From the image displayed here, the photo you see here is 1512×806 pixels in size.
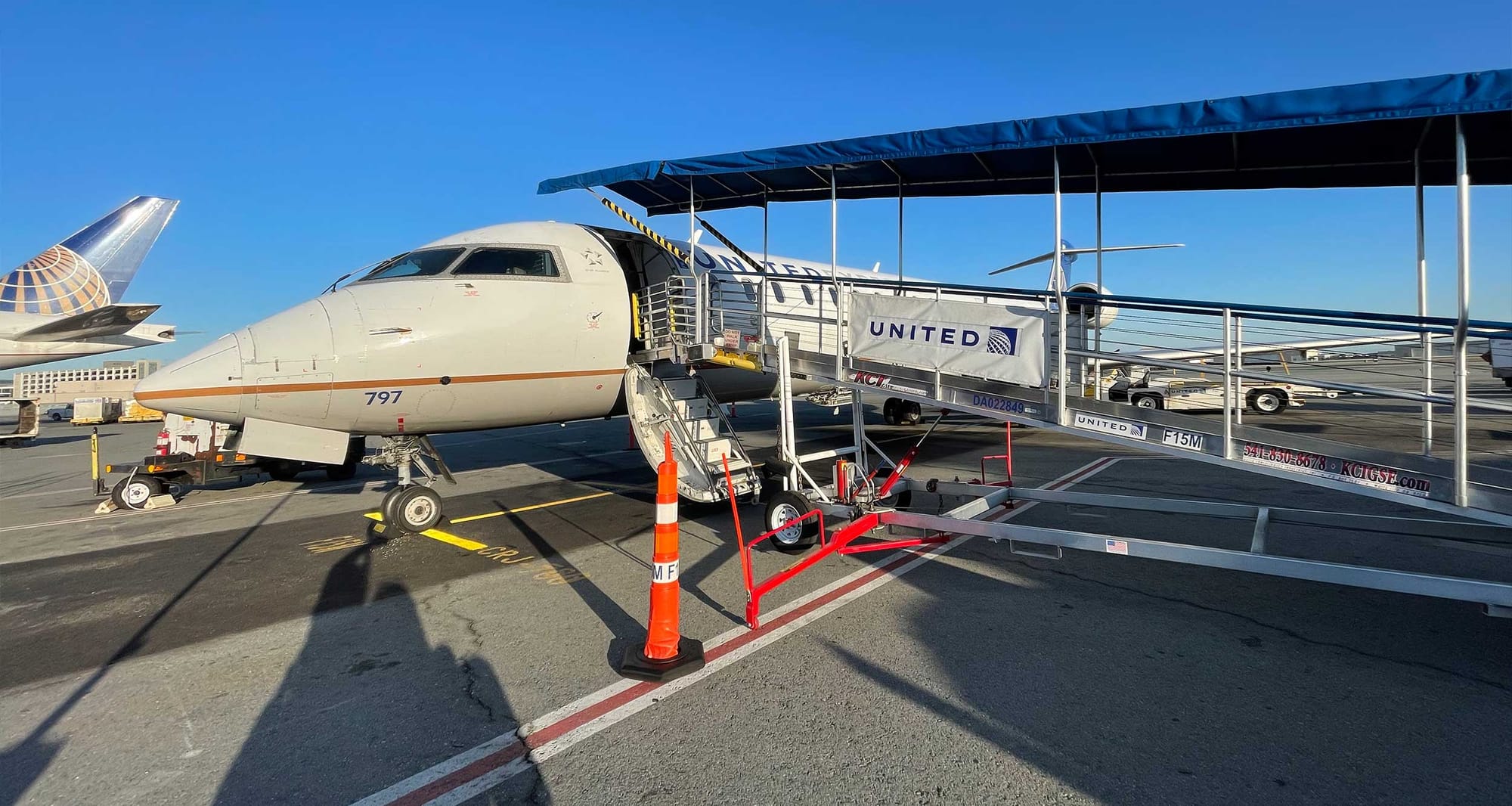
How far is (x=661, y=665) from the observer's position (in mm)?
4293

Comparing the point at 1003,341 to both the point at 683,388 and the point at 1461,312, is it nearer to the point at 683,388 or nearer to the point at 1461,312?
the point at 1461,312

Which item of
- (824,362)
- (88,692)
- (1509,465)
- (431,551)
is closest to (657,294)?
(824,362)

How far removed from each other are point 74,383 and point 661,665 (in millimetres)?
67999

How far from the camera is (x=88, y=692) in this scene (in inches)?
170

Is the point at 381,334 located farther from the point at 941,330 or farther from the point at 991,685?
the point at 991,685

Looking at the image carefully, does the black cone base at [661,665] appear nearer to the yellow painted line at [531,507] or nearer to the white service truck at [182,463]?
the yellow painted line at [531,507]

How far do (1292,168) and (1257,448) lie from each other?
3.67 metres

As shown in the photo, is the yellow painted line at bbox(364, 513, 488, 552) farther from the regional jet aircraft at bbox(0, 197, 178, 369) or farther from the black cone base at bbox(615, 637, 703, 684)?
the regional jet aircraft at bbox(0, 197, 178, 369)

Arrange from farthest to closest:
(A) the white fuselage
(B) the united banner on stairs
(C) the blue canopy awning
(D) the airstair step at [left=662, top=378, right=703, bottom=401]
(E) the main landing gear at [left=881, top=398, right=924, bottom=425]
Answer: (E) the main landing gear at [left=881, top=398, right=924, bottom=425], (D) the airstair step at [left=662, top=378, right=703, bottom=401], (A) the white fuselage, (B) the united banner on stairs, (C) the blue canopy awning

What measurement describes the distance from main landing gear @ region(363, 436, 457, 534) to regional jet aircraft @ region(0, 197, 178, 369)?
23712mm

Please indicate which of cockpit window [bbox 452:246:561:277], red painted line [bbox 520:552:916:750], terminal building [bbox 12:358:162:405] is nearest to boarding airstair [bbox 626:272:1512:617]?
red painted line [bbox 520:552:916:750]

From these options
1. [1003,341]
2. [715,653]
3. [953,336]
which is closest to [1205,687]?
[715,653]

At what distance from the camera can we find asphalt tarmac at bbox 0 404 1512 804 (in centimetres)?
322

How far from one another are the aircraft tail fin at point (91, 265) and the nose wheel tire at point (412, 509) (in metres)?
28.3
